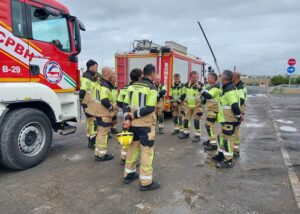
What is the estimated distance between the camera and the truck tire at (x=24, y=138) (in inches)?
163

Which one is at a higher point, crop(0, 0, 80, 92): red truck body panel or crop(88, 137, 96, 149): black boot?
crop(0, 0, 80, 92): red truck body panel

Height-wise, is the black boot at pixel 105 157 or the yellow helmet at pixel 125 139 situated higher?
the yellow helmet at pixel 125 139

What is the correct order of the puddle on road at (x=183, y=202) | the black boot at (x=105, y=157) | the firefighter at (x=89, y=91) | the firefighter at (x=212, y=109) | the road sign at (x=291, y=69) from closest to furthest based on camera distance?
1. the puddle on road at (x=183, y=202)
2. the black boot at (x=105, y=157)
3. the firefighter at (x=212, y=109)
4. the firefighter at (x=89, y=91)
5. the road sign at (x=291, y=69)

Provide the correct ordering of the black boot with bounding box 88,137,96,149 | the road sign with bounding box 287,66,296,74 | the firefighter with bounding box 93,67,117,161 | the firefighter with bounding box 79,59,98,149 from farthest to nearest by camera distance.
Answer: the road sign with bounding box 287,66,296,74 → the black boot with bounding box 88,137,96,149 → the firefighter with bounding box 79,59,98,149 → the firefighter with bounding box 93,67,117,161

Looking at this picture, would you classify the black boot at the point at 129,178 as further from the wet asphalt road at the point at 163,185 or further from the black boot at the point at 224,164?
the black boot at the point at 224,164

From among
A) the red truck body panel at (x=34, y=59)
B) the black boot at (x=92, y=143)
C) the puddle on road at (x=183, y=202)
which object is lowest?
the puddle on road at (x=183, y=202)

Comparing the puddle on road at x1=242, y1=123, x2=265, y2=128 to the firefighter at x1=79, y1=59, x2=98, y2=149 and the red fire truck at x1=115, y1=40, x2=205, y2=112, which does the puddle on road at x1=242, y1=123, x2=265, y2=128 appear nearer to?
the red fire truck at x1=115, y1=40, x2=205, y2=112

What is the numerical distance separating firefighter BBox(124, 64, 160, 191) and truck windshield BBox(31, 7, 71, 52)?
2.17 m

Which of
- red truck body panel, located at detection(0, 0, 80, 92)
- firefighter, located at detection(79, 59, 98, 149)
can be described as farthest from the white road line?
red truck body panel, located at detection(0, 0, 80, 92)

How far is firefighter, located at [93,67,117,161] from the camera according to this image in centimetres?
476

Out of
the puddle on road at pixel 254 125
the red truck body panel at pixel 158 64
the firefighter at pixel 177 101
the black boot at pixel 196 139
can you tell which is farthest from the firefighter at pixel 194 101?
the puddle on road at pixel 254 125

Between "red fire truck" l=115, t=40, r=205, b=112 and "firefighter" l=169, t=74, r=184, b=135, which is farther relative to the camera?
"red fire truck" l=115, t=40, r=205, b=112

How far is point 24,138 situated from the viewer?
4469mm

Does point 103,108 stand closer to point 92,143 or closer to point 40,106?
point 40,106
